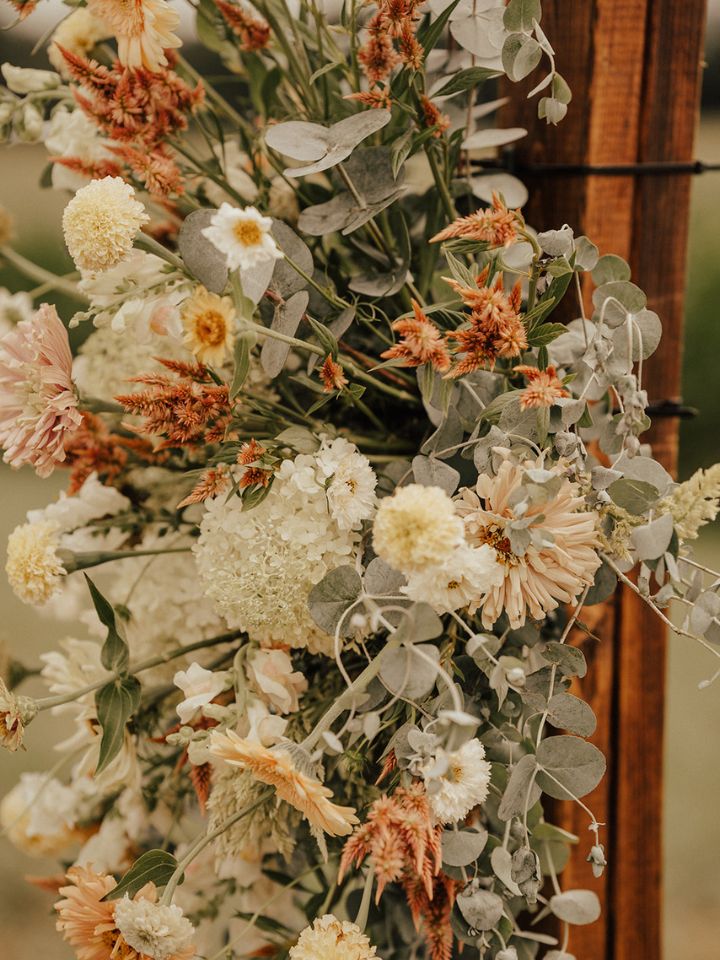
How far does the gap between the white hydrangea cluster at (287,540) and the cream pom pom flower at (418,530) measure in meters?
0.09

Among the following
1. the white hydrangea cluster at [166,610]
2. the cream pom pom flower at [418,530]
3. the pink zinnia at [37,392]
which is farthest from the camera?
the white hydrangea cluster at [166,610]

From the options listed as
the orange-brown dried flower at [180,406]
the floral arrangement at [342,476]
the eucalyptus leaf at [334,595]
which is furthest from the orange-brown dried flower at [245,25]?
the eucalyptus leaf at [334,595]

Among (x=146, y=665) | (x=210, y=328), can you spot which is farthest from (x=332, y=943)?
(x=210, y=328)

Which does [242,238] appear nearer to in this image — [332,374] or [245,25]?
[332,374]

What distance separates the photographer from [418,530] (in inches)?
13.5

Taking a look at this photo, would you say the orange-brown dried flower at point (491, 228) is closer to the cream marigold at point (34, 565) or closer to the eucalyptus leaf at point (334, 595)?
the eucalyptus leaf at point (334, 595)

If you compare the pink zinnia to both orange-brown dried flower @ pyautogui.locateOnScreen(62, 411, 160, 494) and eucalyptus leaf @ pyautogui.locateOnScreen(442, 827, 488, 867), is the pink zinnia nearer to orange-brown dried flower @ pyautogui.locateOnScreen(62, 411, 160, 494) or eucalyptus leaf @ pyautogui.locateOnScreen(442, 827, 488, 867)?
orange-brown dried flower @ pyautogui.locateOnScreen(62, 411, 160, 494)

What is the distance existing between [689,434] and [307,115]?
2.38m

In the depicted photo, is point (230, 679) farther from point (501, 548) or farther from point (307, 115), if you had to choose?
point (307, 115)

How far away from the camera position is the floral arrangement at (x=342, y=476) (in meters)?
0.39

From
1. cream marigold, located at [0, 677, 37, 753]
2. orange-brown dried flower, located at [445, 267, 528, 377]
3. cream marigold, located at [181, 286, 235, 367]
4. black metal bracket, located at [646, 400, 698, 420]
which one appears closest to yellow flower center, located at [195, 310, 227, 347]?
cream marigold, located at [181, 286, 235, 367]

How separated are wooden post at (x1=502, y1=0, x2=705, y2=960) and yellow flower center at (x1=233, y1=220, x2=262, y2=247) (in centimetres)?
29

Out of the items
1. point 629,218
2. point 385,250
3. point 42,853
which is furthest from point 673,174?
point 42,853

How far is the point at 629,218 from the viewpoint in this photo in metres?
0.56
